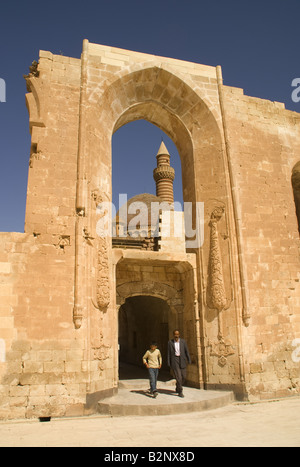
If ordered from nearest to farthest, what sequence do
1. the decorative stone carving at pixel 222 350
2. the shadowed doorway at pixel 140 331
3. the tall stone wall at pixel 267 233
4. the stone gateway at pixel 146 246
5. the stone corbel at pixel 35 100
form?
the stone gateway at pixel 146 246, the stone corbel at pixel 35 100, the decorative stone carving at pixel 222 350, the tall stone wall at pixel 267 233, the shadowed doorway at pixel 140 331

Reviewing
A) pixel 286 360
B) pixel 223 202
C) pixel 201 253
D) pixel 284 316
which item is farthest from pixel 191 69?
pixel 286 360

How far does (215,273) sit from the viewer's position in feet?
29.4

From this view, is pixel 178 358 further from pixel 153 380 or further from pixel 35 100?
pixel 35 100

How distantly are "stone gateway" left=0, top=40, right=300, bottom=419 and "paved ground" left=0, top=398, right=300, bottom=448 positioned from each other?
0.91 metres

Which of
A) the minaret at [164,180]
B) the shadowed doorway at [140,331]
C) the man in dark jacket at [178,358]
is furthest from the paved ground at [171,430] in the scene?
the minaret at [164,180]

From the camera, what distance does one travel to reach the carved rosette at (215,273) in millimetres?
8781

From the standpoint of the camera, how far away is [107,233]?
8.54m

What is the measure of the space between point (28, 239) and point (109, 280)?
1.99m

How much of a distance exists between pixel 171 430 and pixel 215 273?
4.14 metres

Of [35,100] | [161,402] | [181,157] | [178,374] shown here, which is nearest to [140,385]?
[178,374]

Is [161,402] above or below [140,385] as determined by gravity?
below

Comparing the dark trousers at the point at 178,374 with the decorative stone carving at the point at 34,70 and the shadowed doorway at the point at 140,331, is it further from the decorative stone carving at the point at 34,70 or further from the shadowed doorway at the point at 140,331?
the decorative stone carving at the point at 34,70

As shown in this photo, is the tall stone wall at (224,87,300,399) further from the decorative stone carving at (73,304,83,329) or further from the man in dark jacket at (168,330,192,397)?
the decorative stone carving at (73,304,83,329)

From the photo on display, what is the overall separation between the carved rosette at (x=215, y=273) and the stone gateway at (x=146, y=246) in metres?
0.03
